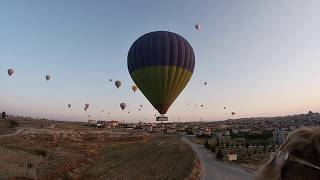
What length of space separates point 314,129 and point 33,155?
164 ft

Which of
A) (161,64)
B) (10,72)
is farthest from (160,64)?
(10,72)

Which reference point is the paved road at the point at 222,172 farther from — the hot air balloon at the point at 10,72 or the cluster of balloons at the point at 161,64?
the hot air balloon at the point at 10,72

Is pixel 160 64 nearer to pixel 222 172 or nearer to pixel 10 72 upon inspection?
pixel 222 172

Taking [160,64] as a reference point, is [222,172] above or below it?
below

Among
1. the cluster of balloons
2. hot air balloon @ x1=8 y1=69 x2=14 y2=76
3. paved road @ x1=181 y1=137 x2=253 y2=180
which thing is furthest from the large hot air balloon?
hot air balloon @ x1=8 y1=69 x2=14 y2=76

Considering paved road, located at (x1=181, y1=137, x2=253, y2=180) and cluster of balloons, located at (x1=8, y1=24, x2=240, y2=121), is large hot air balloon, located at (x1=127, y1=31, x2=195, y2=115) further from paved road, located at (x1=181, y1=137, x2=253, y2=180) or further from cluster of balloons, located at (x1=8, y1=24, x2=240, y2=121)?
paved road, located at (x1=181, y1=137, x2=253, y2=180)

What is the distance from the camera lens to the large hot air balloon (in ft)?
101

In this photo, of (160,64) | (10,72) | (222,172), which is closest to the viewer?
(160,64)

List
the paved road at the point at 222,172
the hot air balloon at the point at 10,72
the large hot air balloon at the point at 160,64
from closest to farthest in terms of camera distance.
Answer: the large hot air balloon at the point at 160,64
the paved road at the point at 222,172
the hot air balloon at the point at 10,72

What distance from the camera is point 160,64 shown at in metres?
31.0

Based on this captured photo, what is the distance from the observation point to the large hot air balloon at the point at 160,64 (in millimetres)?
30922

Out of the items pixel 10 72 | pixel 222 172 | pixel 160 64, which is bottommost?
pixel 222 172

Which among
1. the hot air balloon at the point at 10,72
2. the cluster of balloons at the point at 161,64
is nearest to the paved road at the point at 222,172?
the cluster of balloons at the point at 161,64

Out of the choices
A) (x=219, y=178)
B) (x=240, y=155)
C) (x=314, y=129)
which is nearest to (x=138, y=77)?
(x=219, y=178)
